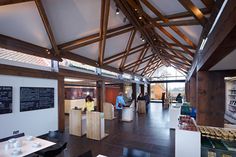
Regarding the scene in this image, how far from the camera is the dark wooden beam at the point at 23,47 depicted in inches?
148

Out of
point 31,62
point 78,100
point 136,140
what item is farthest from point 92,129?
point 78,100

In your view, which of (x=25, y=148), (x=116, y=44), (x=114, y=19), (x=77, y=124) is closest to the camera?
(x=25, y=148)

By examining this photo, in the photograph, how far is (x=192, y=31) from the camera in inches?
162

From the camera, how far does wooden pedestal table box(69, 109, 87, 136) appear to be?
5303 millimetres

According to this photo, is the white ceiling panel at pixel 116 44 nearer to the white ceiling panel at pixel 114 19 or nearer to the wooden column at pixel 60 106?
the white ceiling panel at pixel 114 19

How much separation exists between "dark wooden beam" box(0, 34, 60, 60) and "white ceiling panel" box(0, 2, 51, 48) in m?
0.11

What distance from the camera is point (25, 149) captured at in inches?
97.6

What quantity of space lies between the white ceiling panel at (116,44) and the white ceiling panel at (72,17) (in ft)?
4.22

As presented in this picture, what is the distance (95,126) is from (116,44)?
4.07 meters

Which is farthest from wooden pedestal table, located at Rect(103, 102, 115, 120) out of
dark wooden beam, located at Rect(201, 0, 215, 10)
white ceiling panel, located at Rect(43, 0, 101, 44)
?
dark wooden beam, located at Rect(201, 0, 215, 10)

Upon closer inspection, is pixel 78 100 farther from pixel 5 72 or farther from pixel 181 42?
pixel 181 42

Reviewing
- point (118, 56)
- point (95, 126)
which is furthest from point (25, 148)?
point (118, 56)

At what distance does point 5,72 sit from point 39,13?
185cm

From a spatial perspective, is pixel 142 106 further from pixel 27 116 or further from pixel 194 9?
pixel 194 9
